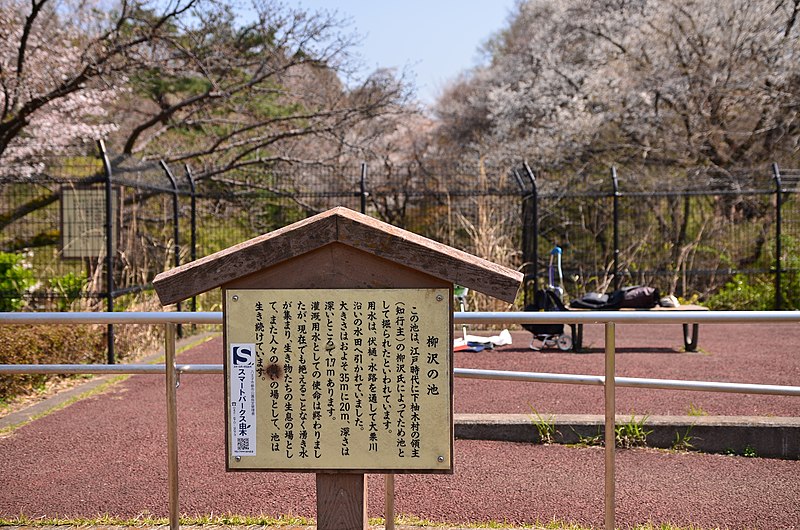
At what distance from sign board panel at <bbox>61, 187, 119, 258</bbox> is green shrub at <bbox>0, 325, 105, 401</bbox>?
2784mm

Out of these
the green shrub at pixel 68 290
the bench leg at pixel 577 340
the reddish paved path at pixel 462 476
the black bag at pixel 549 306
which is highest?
the green shrub at pixel 68 290

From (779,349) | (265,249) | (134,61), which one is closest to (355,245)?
(265,249)

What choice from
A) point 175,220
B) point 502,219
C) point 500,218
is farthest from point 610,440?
point 500,218

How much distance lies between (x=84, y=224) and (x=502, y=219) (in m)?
6.74

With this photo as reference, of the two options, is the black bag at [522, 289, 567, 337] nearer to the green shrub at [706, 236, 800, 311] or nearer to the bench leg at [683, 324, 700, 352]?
the bench leg at [683, 324, 700, 352]

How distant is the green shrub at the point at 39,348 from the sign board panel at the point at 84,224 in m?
2.78

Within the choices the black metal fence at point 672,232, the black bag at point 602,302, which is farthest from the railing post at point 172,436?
the black metal fence at point 672,232

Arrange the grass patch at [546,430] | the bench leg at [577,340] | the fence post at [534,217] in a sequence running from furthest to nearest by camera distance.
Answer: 1. the fence post at [534,217]
2. the bench leg at [577,340]
3. the grass patch at [546,430]

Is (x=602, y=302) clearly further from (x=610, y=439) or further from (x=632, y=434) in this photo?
(x=610, y=439)

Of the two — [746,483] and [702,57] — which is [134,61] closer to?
[746,483]

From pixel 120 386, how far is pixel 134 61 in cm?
566

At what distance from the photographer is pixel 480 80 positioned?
32688mm

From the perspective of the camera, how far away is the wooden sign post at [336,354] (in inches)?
113

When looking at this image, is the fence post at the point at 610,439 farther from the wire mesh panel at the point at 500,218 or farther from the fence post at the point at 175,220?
the fence post at the point at 175,220
